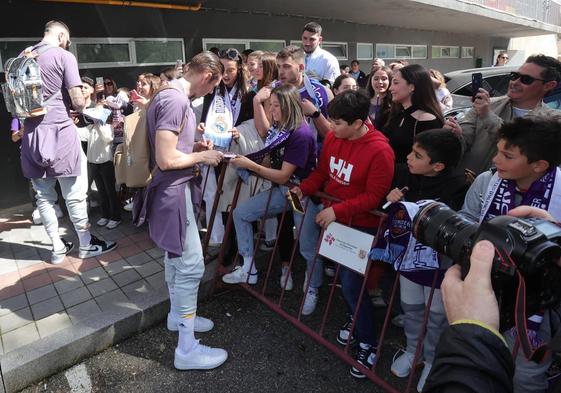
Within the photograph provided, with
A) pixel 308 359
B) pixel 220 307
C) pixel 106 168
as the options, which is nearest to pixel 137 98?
pixel 106 168

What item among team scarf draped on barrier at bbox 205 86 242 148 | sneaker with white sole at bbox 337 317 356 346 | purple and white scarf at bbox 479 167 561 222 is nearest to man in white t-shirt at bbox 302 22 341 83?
team scarf draped on barrier at bbox 205 86 242 148

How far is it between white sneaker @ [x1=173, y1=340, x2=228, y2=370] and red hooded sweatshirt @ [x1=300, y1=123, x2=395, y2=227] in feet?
4.05

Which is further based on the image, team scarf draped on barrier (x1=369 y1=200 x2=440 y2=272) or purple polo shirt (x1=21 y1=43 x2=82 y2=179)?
purple polo shirt (x1=21 y1=43 x2=82 y2=179)

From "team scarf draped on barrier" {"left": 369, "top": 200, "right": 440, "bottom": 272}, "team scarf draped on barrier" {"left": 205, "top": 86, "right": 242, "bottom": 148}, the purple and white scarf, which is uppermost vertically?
"team scarf draped on barrier" {"left": 205, "top": 86, "right": 242, "bottom": 148}

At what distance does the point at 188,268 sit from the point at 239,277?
88cm

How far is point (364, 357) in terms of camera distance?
255cm

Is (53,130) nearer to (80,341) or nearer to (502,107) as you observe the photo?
(80,341)

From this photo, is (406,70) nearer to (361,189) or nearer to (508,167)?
(361,189)

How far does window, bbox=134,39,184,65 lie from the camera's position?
22.2 ft

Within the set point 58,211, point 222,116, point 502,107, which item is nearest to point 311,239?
point 222,116

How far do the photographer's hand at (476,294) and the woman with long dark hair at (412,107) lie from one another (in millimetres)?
1931

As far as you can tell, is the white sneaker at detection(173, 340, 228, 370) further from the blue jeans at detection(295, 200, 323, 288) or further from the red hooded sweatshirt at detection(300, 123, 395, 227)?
the red hooded sweatshirt at detection(300, 123, 395, 227)

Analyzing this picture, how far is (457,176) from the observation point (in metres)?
2.40

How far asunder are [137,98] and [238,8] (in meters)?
4.65
